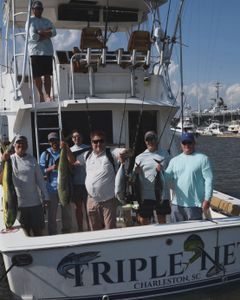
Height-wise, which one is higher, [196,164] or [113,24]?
[113,24]

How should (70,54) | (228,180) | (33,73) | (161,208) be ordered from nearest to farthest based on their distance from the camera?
(161,208) < (33,73) < (70,54) < (228,180)

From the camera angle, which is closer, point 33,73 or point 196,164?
point 196,164

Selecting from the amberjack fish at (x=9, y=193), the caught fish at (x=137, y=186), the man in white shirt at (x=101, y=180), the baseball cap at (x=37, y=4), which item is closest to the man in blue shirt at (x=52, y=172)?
the man in white shirt at (x=101, y=180)

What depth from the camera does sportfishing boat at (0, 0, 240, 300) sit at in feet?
15.0

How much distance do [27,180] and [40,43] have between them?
2.59 meters

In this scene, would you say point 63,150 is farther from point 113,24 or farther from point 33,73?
point 113,24

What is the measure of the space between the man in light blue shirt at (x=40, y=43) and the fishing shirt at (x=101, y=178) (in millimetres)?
2191

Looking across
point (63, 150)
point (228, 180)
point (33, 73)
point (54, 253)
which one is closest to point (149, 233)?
point (54, 253)

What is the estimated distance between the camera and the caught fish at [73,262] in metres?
4.54

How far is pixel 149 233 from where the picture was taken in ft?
15.4

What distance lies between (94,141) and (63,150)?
1.20 ft

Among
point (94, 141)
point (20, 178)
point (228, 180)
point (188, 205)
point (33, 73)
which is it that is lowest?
point (228, 180)

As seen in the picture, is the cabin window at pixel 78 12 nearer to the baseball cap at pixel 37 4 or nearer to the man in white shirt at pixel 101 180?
the baseball cap at pixel 37 4

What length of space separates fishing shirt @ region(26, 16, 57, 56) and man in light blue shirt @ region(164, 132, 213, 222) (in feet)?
9.16
